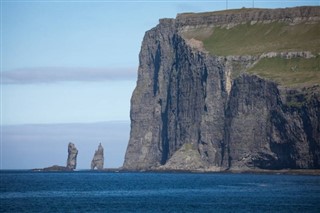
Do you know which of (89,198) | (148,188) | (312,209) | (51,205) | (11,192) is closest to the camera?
(312,209)

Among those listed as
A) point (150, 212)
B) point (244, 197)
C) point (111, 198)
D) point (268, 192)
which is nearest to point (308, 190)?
point (268, 192)

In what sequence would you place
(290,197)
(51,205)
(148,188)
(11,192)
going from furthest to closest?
(148,188), (11,192), (290,197), (51,205)

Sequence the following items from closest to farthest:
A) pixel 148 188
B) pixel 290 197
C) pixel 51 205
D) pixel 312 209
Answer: pixel 312 209
pixel 51 205
pixel 290 197
pixel 148 188

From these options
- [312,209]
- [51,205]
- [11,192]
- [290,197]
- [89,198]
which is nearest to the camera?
[312,209]

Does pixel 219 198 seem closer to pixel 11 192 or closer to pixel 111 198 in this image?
pixel 111 198

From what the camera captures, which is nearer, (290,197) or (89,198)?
(290,197)

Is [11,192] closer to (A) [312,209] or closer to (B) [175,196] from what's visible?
(B) [175,196]

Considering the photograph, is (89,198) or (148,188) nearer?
(89,198)

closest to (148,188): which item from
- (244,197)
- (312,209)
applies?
(244,197)
